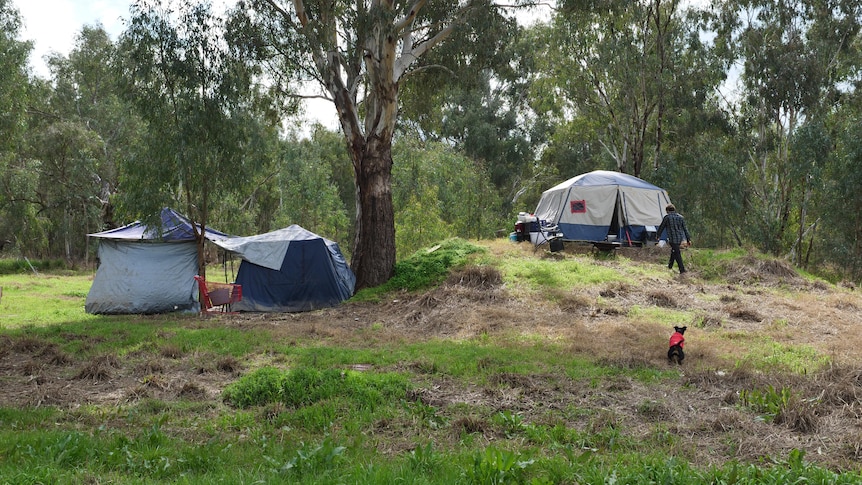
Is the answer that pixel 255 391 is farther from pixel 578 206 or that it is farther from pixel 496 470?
pixel 578 206

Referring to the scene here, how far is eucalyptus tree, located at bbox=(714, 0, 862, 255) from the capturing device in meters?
26.3

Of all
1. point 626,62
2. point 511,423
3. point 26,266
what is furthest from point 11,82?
point 626,62

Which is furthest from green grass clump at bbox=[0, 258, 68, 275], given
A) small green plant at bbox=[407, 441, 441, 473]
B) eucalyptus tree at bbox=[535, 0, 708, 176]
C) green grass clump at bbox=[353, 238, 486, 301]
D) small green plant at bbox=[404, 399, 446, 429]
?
small green plant at bbox=[407, 441, 441, 473]

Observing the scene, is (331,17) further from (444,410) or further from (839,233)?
(839,233)

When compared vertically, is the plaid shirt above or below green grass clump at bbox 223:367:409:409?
above

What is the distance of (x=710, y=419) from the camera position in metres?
5.54

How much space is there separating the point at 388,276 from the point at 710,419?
11.4 metres

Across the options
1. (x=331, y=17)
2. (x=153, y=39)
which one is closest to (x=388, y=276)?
(x=331, y=17)

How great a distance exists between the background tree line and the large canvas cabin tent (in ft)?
14.4

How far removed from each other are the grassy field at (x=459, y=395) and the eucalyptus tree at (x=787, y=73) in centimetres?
1708

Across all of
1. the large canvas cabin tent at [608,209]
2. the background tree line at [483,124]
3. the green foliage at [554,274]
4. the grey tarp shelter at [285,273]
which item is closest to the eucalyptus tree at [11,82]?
the background tree line at [483,124]

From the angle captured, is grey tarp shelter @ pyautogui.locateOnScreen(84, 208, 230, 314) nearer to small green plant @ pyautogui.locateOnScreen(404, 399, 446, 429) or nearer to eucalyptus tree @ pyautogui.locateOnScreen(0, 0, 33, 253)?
eucalyptus tree @ pyautogui.locateOnScreen(0, 0, 33, 253)

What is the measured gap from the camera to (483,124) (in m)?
41.0

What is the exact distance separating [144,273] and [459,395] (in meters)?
11.4
